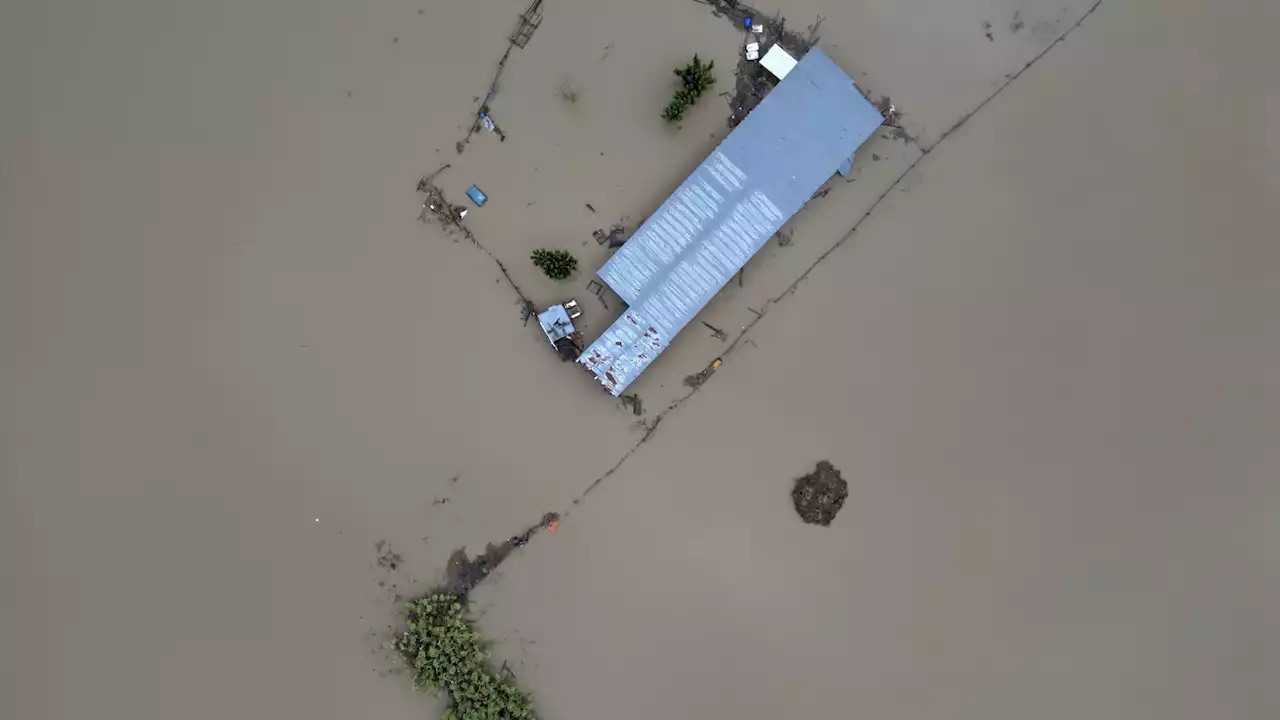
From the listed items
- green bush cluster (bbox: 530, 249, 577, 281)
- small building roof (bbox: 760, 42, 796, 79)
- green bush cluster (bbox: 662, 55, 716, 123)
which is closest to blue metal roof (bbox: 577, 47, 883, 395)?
small building roof (bbox: 760, 42, 796, 79)

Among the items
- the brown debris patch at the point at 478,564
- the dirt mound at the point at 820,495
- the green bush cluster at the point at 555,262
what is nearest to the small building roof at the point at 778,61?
the green bush cluster at the point at 555,262

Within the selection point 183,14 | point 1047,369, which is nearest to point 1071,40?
point 1047,369

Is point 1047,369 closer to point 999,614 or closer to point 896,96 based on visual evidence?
point 999,614

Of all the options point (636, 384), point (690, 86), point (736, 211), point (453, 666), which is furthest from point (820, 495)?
point (690, 86)

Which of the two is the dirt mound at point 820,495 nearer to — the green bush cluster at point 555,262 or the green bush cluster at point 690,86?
the green bush cluster at point 555,262

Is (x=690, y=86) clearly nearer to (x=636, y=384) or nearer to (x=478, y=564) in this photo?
(x=636, y=384)

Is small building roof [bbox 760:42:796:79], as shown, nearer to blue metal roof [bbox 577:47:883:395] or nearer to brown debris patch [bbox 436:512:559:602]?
blue metal roof [bbox 577:47:883:395]
